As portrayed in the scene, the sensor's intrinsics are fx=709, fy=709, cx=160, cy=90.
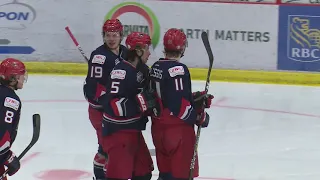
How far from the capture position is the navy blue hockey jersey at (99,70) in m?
4.17

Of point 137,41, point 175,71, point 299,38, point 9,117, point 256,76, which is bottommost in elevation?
point 256,76

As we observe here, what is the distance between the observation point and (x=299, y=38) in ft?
26.9

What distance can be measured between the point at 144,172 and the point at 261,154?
6.01ft

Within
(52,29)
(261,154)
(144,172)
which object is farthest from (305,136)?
(52,29)

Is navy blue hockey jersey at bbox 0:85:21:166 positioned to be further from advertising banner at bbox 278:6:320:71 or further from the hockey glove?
advertising banner at bbox 278:6:320:71

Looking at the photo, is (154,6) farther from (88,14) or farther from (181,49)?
(181,49)

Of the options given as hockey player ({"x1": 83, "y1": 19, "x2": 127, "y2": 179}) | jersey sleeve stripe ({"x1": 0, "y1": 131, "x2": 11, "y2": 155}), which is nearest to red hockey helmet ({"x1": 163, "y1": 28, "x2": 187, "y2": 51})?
hockey player ({"x1": 83, "y1": 19, "x2": 127, "y2": 179})

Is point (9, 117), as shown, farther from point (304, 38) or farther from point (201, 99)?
point (304, 38)

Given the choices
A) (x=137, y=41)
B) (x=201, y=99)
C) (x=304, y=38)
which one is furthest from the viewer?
(x=304, y=38)

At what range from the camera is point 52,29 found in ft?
28.2

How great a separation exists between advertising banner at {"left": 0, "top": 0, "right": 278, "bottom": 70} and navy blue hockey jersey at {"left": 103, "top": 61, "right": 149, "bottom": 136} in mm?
4717

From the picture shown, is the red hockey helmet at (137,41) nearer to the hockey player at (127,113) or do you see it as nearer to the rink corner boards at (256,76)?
the hockey player at (127,113)

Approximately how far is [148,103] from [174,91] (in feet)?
0.48

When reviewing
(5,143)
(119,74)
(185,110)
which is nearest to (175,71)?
(185,110)
